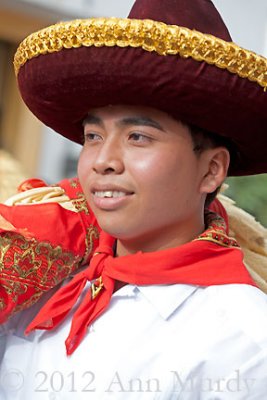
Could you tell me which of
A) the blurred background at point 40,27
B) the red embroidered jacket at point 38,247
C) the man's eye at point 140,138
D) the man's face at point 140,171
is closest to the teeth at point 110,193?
the man's face at point 140,171

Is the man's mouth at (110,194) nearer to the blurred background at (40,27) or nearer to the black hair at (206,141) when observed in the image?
the black hair at (206,141)

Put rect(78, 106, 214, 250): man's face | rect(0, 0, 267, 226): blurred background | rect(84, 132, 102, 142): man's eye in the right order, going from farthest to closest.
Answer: rect(0, 0, 267, 226): blurred background < rect(84, 132, 102, 142): man's eye < rect(78, 106, 214, 250): man's face

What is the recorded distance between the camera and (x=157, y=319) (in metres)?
1.64

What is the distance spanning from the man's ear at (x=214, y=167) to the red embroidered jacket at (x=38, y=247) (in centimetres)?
33

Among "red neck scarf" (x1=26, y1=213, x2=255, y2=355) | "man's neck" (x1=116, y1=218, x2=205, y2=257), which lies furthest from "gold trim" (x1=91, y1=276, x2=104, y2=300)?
"man's neck" (x1=116, y1=218, x2=205, y2=257)

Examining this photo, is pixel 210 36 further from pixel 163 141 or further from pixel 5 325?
pixel 5 325

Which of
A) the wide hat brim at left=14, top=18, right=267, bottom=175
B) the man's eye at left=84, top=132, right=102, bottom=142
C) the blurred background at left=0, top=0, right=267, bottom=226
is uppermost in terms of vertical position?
the blurred background at left=0, top=0, right=267, bottom=226

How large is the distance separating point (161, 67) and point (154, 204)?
29cm

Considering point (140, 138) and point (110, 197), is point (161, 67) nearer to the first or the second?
point (140, 138)

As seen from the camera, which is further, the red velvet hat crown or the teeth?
Answer: the teeth

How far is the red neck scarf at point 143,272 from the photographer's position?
1639 mm

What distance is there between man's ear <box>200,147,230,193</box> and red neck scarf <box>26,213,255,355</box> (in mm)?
100

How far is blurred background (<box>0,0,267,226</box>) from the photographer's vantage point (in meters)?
6.36

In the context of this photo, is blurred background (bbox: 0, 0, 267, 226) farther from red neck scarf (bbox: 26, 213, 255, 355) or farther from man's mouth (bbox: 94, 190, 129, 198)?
man's mouth (bbox: 94, 190, 129, 198)
